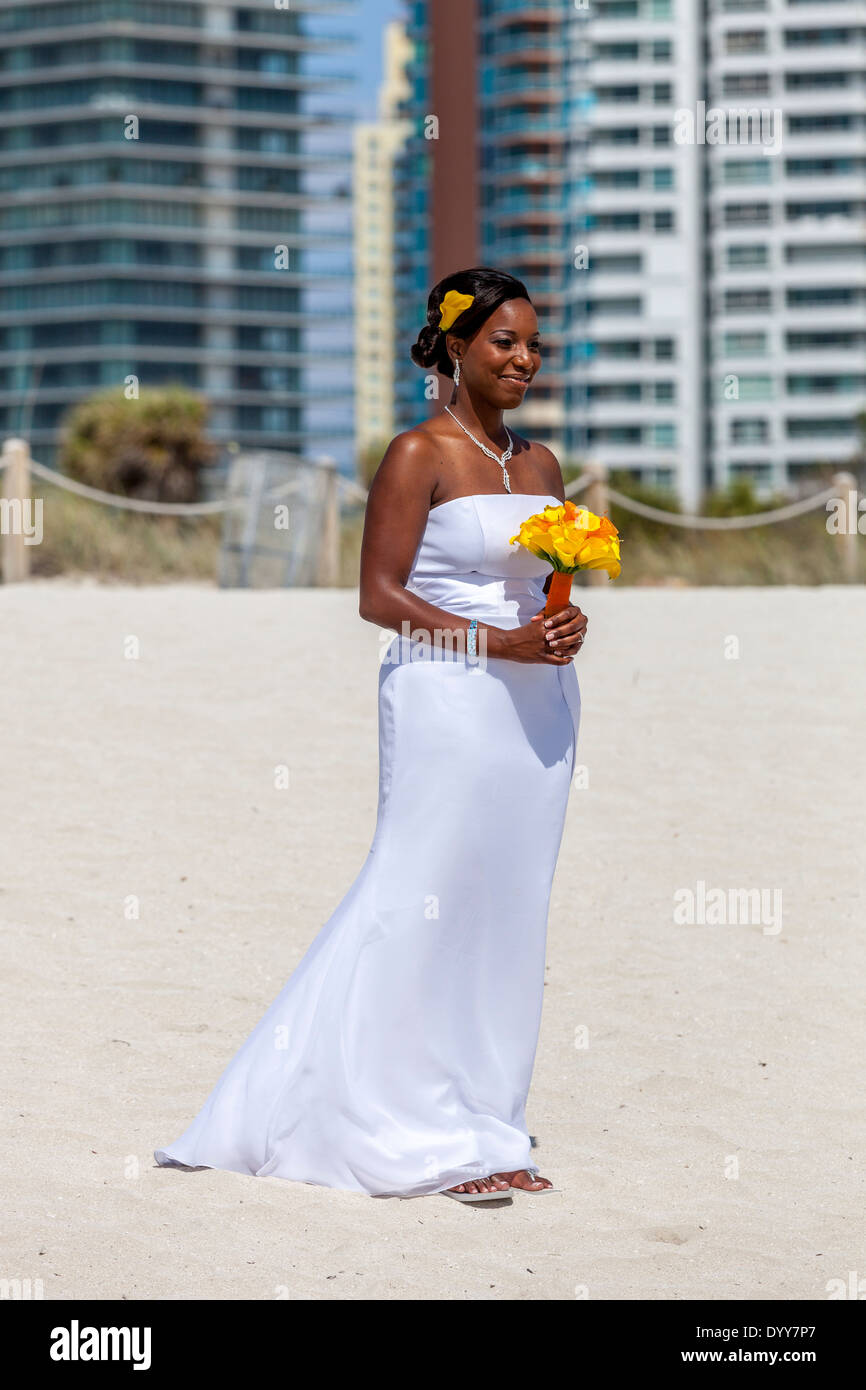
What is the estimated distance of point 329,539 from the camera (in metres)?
14.2

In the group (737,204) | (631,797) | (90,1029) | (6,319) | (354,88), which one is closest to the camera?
(90,1029)

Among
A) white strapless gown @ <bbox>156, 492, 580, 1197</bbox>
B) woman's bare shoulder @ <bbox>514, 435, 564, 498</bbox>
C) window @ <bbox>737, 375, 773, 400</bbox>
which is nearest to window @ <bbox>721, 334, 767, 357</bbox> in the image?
window @ <bbox>737, 375, 773, 400</bbox>

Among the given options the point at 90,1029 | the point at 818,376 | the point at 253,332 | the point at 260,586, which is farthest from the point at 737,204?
the point at 90,1029

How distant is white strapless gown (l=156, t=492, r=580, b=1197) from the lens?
4102 mm

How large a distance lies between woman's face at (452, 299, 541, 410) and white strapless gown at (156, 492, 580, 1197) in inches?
9.5

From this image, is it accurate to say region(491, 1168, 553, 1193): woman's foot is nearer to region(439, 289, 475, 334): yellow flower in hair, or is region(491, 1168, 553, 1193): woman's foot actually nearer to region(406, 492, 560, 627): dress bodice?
region(406, 492, 560, 627): dress bodice

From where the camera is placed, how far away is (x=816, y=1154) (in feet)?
15.9

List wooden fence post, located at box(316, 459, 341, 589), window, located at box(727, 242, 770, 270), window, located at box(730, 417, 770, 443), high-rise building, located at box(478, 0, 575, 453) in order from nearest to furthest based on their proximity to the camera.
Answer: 1. wooden fence post, located at box(316, 459, 341, 589)
2. window, located at box(730, 417, 770, 443)
3. window, located at box(727, 242, 770, 270)
4. high-rise building, located at box(478, 0, 575, 453)

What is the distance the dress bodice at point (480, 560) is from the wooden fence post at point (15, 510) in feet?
32.0

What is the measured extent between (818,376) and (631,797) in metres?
91.3

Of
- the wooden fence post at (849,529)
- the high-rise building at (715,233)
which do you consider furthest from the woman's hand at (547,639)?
the high-rise building at (715,233)

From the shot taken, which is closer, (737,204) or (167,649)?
(167,649)

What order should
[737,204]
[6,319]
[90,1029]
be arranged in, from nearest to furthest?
[90,1029] < [737,204] < [6,319]

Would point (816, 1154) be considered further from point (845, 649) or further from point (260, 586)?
point (260, 586)
